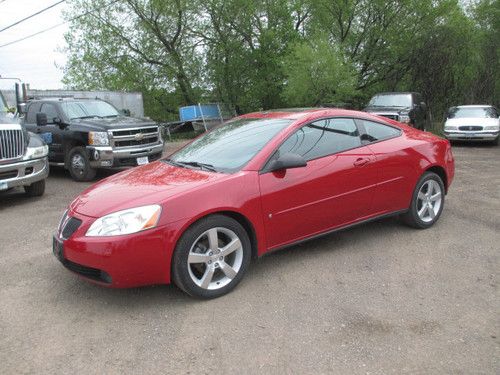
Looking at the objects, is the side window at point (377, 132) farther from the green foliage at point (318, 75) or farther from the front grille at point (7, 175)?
the green foliage at point (318, 75)

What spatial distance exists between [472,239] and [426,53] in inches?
771

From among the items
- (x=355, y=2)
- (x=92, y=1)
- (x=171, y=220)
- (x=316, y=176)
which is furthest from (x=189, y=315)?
(x=92, y=1)

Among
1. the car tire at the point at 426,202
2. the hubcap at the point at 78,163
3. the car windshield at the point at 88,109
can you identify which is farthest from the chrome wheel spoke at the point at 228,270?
the car windshield at the point at 88,109

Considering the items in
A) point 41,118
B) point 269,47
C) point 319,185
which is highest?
point 269,47

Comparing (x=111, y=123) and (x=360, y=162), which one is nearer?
(x=360, y=162)

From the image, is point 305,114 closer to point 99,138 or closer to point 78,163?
point 99,138

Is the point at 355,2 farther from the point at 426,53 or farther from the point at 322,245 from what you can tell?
the point at 322,245

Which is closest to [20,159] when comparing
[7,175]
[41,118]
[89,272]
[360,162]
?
[7,175]

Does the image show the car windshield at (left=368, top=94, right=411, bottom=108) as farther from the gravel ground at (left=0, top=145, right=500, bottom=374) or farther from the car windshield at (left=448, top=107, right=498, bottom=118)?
the gravel ground at (left=0, top=145, right=500, bottom=374)

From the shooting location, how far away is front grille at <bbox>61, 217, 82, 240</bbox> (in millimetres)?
3633

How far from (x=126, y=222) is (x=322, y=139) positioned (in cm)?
209

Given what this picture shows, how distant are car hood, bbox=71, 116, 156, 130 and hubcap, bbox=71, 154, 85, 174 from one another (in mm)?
677

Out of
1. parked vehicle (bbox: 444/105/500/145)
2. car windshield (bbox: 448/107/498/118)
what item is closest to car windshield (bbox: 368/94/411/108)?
parked vehicle (bbox: 444/105/500/145)

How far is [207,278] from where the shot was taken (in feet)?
12.0
